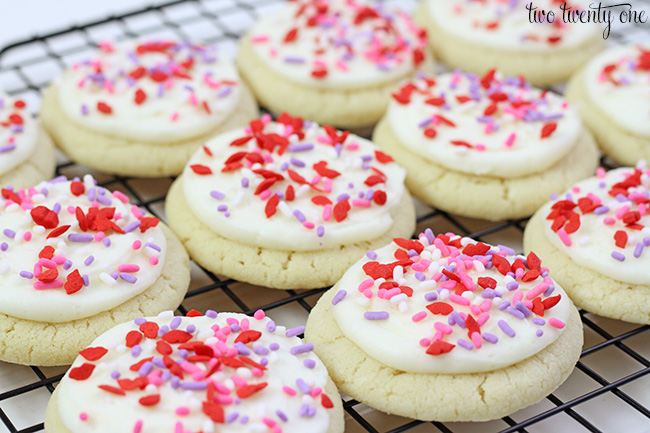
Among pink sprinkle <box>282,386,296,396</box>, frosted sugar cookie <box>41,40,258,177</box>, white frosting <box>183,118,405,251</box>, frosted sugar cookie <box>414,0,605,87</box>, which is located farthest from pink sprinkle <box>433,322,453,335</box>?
frosted sugar cookie <box>414,0,605,87</box>

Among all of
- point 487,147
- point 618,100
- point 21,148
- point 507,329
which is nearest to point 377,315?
point 507,329

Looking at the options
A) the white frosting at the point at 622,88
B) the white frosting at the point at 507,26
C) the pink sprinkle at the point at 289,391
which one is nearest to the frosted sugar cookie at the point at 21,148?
the pink sprinkle at the point at 289,391

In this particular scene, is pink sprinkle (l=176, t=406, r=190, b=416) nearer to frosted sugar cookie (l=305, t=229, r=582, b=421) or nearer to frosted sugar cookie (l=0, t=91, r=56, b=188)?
frosted sugar cookie (l=305, t=229, r=582, b=421)

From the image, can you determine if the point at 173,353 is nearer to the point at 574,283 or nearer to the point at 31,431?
the point at 31,431

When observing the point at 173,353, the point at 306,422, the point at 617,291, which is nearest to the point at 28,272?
the point at 173,353

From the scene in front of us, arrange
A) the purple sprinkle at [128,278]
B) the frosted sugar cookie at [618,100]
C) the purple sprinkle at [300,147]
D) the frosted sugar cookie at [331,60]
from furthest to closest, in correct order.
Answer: the frosted sugar cookie at [331,60]
the frosted sugar cookie at [618,100]
the purple sprinkle at [300,147]
the purple sprinkle at [128,278]

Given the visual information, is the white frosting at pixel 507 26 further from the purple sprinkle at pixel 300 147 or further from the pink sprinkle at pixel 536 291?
the pink sprinkle at pixel 536 291

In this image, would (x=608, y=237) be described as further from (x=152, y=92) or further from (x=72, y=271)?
(x=152, y=92)
